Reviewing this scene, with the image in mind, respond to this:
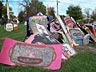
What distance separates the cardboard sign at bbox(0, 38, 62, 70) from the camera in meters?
7.77

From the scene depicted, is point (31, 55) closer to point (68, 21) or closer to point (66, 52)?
point (66, 52)

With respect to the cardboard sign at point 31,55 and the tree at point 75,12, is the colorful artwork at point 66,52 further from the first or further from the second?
the tree at point 75,12

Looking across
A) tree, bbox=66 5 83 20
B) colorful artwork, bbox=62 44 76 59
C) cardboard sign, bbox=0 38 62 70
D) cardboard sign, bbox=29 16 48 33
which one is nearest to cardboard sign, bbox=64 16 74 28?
cardboard sign, bbox=29 16 48 33

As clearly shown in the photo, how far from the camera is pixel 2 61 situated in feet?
25.9

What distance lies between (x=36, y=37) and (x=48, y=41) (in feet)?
1.42

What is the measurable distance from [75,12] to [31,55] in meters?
78.2

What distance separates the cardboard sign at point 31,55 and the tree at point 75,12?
76039mm

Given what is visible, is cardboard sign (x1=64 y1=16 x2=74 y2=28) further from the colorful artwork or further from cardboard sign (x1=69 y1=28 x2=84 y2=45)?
the colorful artwork

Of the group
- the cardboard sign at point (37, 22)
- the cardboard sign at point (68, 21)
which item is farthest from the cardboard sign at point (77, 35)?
the cardboard sign at point (37, 22)

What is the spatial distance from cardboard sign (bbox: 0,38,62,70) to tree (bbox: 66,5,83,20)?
76.0m

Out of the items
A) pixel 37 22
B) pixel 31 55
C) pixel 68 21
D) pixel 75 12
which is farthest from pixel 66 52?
pixel 75 12

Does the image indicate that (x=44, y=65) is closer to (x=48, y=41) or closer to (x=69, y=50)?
(x=48, y=41)

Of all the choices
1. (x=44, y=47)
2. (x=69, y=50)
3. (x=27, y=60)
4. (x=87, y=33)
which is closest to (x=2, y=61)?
(x=27, y=60)

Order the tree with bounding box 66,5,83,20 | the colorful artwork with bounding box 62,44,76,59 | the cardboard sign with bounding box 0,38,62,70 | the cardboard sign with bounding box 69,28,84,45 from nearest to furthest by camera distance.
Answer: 1. the cardboard sign with bounding box 0,38,62,70
2. the colorful artwork with bounding box 62,44,76,59
3. the cardboard sign with bounding box 69,28,84,45
4. the tree with bounding box 66,5,83,20
